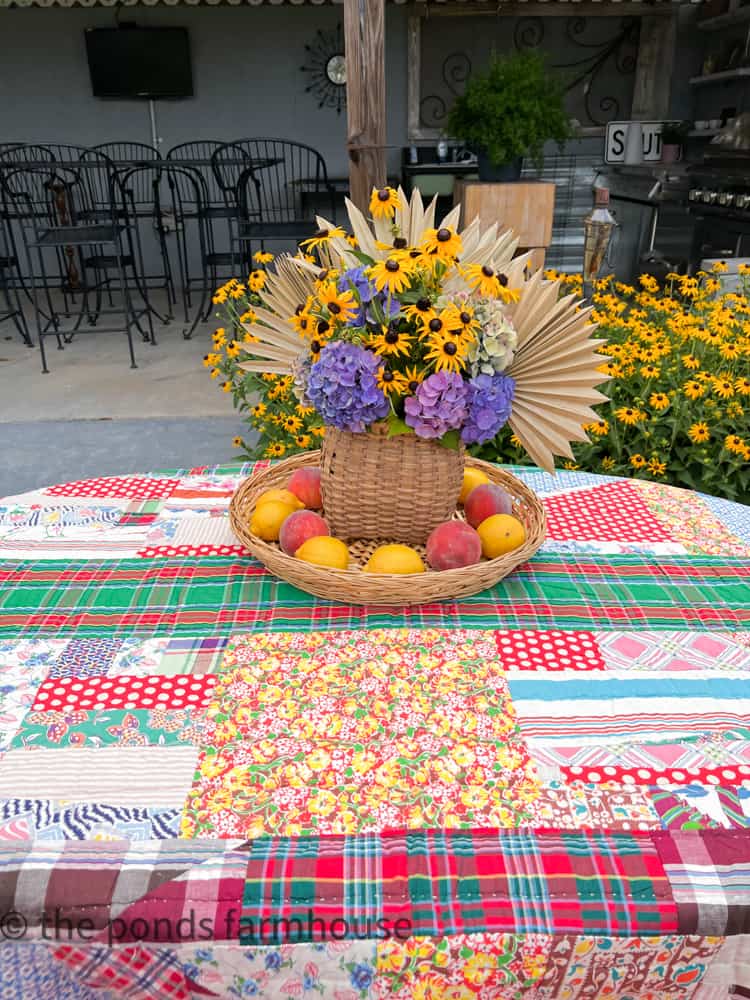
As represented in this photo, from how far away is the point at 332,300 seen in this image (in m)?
0.98

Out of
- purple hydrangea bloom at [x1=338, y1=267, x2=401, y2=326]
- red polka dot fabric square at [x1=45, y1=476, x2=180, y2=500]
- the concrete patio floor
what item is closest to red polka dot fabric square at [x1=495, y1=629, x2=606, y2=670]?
purple hydrangea bloom at [x1=338, y1=267, x2=401, y2=326]

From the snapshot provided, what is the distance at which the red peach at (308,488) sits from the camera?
4.11ft

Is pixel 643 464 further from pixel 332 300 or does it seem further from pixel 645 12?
pixel 645 12

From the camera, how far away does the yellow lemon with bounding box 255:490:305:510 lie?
4.03ft

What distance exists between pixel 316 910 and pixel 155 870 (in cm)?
15

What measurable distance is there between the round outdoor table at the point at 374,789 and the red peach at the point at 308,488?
180 mm

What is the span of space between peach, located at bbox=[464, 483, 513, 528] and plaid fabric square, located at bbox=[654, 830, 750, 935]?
56 cm

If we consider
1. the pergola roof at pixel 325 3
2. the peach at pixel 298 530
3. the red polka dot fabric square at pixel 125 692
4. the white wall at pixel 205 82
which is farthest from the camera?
the white wall at pixel 205 82

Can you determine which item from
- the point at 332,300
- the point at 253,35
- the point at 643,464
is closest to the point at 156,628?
the point at 332,300

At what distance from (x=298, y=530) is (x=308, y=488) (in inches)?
5.8

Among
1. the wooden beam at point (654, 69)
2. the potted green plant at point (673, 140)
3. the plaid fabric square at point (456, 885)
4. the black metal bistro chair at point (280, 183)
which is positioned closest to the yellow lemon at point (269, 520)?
the plaid fabric square at point (456, 885)

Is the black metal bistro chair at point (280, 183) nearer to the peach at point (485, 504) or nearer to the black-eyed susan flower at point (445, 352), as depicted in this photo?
the peach at point (485, 504)

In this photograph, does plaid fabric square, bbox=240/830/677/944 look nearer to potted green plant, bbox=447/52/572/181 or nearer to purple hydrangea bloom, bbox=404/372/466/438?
purple hydrangea bloom, bbox=404/372/466/438

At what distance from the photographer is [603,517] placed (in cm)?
133
